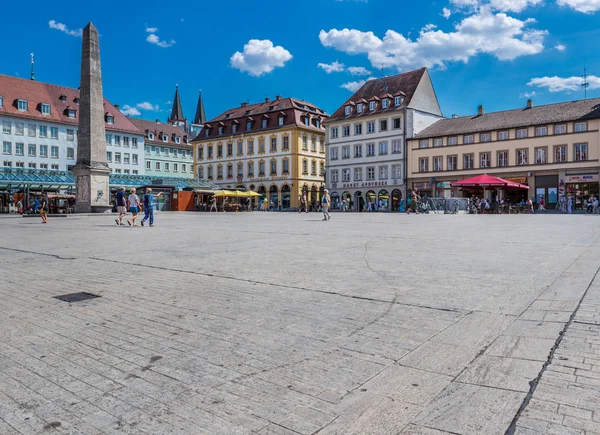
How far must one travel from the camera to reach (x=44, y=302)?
500 centimetres

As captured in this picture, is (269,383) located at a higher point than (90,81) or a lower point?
lower

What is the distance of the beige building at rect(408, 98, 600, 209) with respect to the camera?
4591 cm

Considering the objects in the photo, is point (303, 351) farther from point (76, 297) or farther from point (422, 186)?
point (422, 186)

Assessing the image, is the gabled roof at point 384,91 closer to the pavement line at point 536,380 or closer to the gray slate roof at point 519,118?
the gray slate roof at point 519,118

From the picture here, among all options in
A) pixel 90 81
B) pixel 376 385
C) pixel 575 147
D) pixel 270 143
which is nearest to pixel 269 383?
pixel 376 385

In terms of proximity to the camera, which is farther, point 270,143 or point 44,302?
point 270,143

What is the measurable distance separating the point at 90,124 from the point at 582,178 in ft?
140

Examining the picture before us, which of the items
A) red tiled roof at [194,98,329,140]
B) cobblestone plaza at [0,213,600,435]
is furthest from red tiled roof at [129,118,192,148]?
cobblestone plaza at [0,213,600,435]

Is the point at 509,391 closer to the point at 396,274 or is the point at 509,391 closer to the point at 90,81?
the point at 396,274

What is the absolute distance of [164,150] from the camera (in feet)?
288

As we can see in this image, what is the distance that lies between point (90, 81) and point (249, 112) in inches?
1896

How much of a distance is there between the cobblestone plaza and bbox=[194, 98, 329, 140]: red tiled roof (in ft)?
202

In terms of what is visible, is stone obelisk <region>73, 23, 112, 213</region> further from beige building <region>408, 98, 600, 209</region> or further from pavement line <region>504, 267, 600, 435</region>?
beige building <region>408, 98, 600, 209</region>

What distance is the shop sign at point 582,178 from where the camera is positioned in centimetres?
4505
